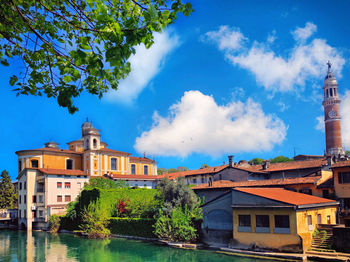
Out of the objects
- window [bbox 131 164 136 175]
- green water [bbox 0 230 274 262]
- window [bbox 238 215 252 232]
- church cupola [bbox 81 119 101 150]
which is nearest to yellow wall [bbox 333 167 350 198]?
window [bbox 238 215 252 232]

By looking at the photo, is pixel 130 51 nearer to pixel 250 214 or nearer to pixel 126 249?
pixel 250 214

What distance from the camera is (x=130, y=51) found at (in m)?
4.75

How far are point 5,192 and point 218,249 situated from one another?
146 ft

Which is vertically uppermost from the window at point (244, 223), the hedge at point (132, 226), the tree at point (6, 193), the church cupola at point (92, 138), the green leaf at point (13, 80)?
the church cupola at point (92, 138)

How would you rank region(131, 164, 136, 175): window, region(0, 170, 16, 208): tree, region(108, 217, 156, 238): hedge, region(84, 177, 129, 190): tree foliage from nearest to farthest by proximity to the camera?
region(108, 217, 156, 238): hedge → region(84, 177, 129, 190): tree foliage → region(0, 170, 16, 208): tree → region(131, 164, 136, 175): window

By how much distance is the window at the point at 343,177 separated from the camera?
2867 cm

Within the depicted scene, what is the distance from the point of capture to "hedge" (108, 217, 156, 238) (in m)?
33.8

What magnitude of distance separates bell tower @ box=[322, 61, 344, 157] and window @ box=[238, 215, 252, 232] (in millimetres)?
55752

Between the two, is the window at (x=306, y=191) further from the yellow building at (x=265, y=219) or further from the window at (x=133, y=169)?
the window at (x=133, y=169)

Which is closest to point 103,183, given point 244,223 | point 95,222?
point 95,222

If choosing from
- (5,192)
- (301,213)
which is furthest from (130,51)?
(5,192)

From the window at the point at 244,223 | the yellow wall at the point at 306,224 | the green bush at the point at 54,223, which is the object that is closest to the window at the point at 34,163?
the green bush at the point at 54,223

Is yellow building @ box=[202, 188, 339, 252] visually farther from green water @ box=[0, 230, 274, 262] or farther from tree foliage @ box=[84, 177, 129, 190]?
tree foliage @ box=[84, 177, 129, 190]

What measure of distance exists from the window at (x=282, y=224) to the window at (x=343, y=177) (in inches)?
368
